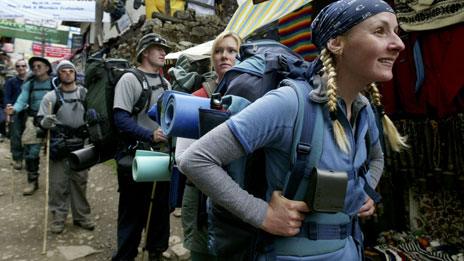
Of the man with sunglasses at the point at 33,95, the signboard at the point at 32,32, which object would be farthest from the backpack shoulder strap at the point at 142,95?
the signboard at the point at 32,32

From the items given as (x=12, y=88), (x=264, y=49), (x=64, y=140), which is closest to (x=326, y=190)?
(x=264, y=49)

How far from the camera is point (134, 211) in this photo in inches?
158

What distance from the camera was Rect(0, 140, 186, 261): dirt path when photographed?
4.77 metres

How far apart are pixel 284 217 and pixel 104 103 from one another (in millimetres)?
2905

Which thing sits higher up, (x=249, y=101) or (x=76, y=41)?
(x=76, y=41)

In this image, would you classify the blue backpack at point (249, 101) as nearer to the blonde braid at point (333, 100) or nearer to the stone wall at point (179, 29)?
the blonde braid at point (333, 100)

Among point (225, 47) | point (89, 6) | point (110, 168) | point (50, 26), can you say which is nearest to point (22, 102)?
point (110, 168)

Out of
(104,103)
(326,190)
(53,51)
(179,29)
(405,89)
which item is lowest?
(326,190)

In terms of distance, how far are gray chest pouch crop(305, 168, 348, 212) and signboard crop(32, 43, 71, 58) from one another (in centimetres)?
1893

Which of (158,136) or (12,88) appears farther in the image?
(12,88)

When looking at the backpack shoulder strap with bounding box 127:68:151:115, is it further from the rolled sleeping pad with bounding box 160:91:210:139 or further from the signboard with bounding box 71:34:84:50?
the signboard with bounding box 71:34:84:50

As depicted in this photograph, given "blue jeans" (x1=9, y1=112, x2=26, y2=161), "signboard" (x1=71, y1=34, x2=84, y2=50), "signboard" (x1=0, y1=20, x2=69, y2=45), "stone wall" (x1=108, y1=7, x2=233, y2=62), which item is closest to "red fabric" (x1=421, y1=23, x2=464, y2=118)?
"blue jeans" (x1=9, y1=112, x2=26, y2=161)

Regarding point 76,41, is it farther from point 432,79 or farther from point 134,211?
point 432,79

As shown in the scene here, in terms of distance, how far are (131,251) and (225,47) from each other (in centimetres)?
229
